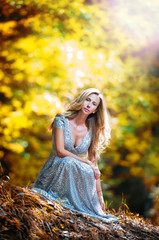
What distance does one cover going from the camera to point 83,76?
4750mm

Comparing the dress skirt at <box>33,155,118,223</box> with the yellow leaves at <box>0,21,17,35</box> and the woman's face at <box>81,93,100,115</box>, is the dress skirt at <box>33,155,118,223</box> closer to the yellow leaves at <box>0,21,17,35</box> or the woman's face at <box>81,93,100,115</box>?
the woman's face at <box>81,93,100,115</box>

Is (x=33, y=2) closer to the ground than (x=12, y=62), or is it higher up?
higher up

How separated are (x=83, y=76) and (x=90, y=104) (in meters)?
1.83

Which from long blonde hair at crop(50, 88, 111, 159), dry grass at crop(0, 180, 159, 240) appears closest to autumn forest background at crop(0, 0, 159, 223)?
long blonde hair at crop(50, 88, 111, 159)

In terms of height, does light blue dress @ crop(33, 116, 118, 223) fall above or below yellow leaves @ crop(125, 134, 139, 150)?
above

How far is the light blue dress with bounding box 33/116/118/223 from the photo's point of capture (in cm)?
265

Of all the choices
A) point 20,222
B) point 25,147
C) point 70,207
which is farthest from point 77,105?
point 25,147

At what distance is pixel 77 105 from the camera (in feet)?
9.99

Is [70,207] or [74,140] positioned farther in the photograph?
[74,140]

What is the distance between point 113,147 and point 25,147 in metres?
1.53

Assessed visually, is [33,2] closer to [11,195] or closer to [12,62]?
[12,62]

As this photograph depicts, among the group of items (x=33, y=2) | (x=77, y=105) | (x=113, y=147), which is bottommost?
(x=113, y=147)

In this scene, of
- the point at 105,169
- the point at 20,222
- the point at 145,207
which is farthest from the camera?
the point at 145,207

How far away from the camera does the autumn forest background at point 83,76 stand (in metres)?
4.49
